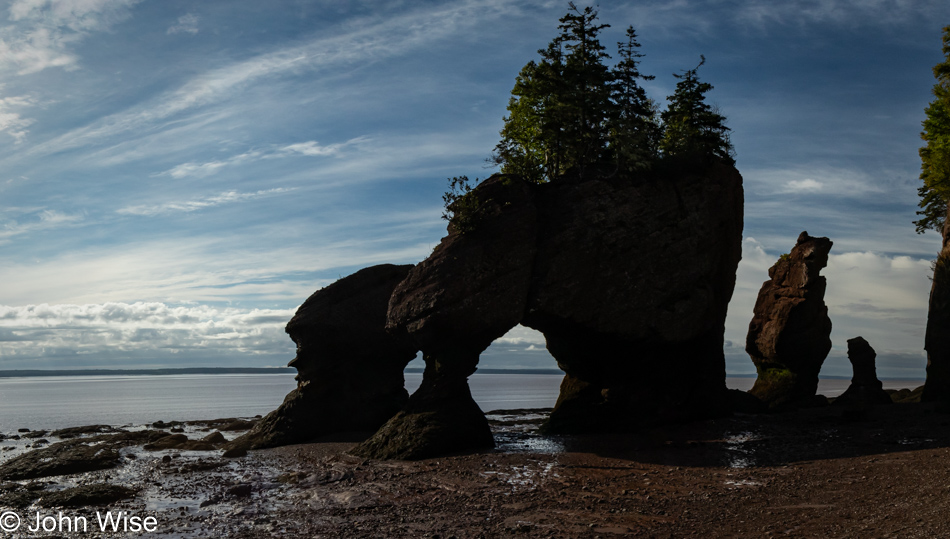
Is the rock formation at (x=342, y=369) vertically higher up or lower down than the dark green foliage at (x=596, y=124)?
lower down

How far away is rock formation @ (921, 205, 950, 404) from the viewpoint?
32188mm

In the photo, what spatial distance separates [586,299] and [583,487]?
35.6ft

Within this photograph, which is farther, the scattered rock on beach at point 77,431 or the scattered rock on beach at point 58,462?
the scattered rock on beach at point 77,431

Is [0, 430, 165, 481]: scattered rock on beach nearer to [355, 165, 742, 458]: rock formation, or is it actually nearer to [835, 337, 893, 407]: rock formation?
[355, 165, 742, 458]: rock formation

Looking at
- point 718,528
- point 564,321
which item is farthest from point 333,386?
point 718,528

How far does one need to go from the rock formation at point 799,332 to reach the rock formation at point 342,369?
2154 centimetres

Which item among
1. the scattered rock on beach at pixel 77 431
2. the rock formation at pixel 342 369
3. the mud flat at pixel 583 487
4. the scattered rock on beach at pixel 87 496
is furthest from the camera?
the scattered rock on beach at pixel 77 431

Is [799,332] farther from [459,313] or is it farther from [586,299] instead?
[459,313]

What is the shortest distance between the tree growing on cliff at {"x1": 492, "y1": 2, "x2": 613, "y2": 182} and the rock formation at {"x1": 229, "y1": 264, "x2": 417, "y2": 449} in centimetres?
1059

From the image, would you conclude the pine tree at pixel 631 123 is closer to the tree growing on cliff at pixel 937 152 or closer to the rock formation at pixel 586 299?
the rock formation at pixel 586 299

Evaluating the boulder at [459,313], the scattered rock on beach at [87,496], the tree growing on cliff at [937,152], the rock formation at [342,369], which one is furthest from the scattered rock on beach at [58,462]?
the tree growing on cliff at [937,152]

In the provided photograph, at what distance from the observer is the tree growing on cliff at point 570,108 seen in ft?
111

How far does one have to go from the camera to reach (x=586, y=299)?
96.0 ft

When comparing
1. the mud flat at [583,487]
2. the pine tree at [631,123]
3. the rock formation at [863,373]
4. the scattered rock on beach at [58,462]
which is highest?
the pine tree at [631,123]
